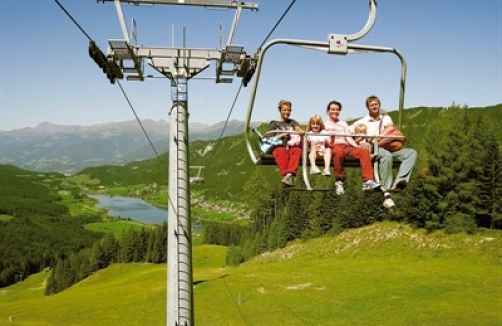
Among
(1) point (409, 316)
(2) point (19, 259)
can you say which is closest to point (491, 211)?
(1) point (409, 316)

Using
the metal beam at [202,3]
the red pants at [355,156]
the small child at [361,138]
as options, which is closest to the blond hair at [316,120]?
the red pants at [355,156]

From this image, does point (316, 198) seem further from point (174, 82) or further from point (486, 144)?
point (174, 82)

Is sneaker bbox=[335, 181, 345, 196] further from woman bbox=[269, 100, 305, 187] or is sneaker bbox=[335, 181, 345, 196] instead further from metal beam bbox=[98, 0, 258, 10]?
metal beam bbox=[98, 0, 258, 10]

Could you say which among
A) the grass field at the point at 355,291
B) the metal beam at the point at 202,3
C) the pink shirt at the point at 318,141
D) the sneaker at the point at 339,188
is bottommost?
the grass field at the point at 355,291

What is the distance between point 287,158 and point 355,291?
36.0 metres

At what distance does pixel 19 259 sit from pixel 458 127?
532 feet

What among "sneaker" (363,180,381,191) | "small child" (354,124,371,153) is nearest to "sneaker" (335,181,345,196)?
"sneaker" (363,180,381,191)

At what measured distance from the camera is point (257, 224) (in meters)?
103

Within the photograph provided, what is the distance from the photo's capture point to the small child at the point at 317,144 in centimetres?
935

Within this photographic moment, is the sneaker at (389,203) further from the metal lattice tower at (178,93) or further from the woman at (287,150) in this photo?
the metal lattice tower at (178,93)

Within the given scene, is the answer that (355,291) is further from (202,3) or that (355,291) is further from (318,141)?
(202,3)

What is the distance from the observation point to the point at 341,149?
9375 mm

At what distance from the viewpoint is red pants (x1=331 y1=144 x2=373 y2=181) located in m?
9.25

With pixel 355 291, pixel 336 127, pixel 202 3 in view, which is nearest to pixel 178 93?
pixel 202 3
